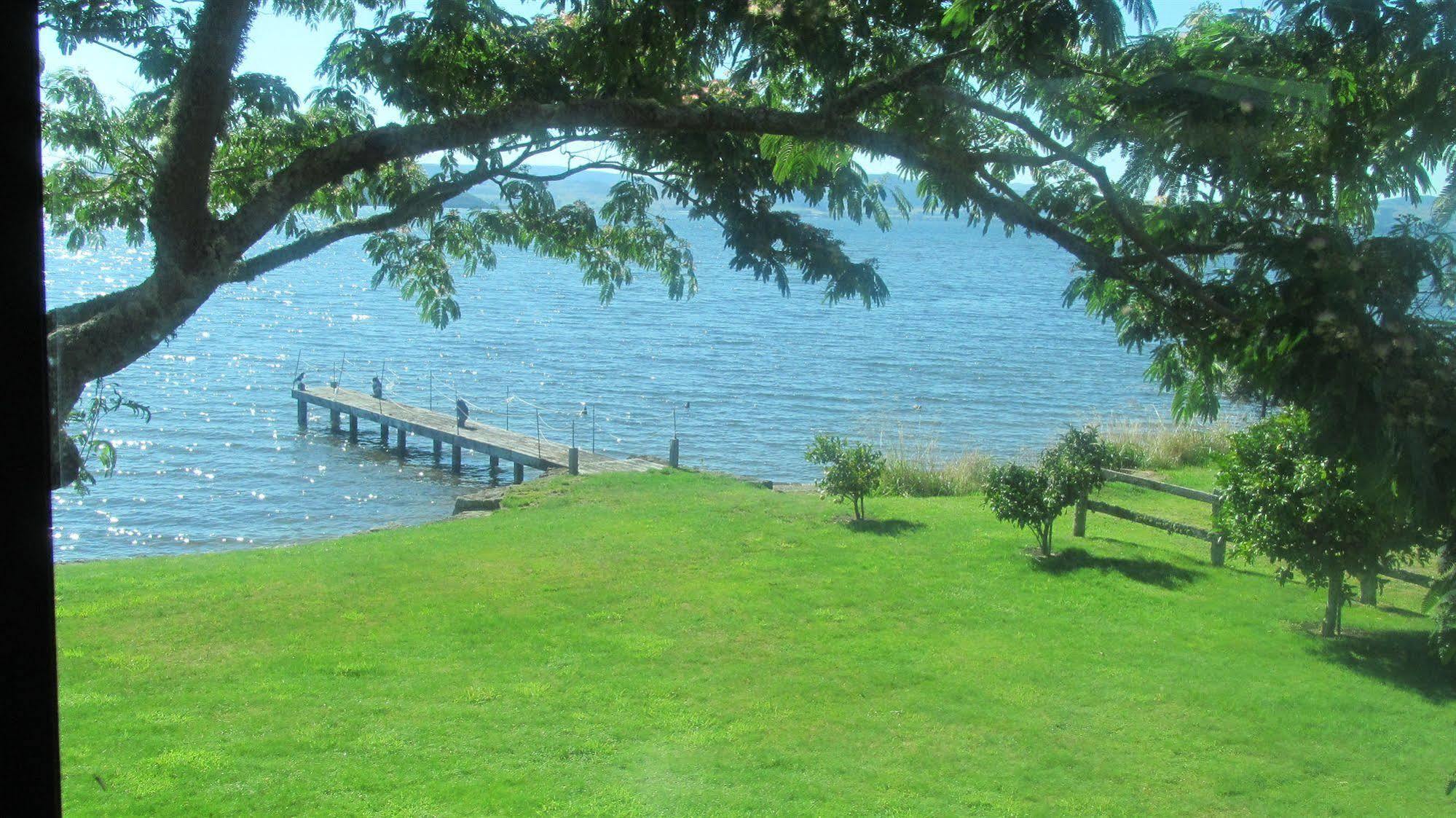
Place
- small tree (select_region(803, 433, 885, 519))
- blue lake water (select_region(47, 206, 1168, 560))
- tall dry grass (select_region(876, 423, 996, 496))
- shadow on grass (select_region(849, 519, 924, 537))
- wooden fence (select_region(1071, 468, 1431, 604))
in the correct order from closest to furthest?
wooden fence (select_region(1071, 468, 1431, 604)) → shadow on grass (select_region(849, 519, 924, 537)) → small tree (select_region(803, 433, 885, 519)) → tall dry grass (select_region(876, 423, 996, 496)) → blue lake water (select_region(47, 206, 1168, 560))

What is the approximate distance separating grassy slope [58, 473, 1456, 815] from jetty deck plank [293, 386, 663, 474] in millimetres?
9618

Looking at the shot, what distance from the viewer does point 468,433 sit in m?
30.0

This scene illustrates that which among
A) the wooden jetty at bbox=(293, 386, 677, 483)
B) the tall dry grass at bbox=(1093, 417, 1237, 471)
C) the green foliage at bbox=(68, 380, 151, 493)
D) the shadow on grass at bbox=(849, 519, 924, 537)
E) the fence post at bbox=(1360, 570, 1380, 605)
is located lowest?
the wooden jetty at bbox=(293, 386, 677, 483)

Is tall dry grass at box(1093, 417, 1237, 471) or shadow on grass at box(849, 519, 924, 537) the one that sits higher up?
tall dry grass at box(1093, 417, 1237, 471)

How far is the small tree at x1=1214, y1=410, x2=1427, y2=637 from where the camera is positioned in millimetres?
11156

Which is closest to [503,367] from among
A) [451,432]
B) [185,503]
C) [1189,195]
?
[451,432]

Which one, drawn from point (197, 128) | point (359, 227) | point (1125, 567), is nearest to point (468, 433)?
point (1125, 567)

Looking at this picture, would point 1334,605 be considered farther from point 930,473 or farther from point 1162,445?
point 1162,445

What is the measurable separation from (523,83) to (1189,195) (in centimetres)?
432

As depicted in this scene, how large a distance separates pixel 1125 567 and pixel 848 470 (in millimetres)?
4657

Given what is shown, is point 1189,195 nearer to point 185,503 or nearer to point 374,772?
point 374,772

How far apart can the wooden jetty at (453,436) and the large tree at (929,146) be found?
17.2 meters

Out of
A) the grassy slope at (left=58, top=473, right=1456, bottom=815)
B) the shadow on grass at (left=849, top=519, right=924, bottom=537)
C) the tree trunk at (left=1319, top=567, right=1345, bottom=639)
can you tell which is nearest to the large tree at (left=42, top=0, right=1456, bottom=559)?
the grassy slope at (left=58, top=473, right=1456, bottom=815)

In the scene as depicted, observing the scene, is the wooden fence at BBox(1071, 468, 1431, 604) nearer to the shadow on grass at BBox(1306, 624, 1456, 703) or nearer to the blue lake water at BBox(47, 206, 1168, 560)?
the shadow on grass at BBox(1306, 624, 1456, 703)
